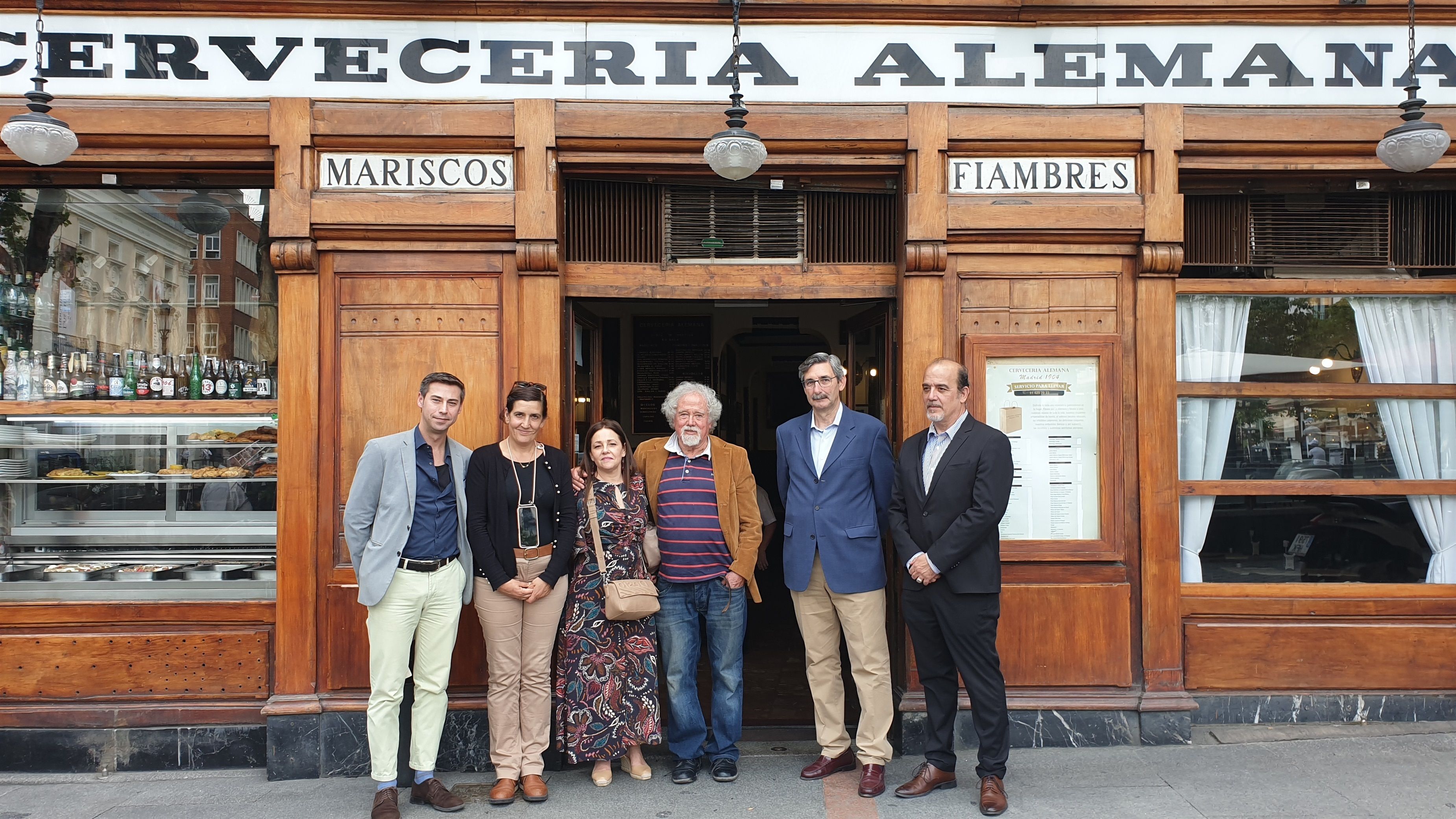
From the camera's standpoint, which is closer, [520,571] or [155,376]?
[520,571]

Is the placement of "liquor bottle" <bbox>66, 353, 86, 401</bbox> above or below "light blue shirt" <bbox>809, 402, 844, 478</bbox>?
above

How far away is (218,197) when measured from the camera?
5.32 m

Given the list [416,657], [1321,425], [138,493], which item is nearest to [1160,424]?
[1321,425]

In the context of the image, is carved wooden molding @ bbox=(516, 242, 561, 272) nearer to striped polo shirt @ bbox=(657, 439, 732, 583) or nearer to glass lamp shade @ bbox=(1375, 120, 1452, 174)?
striped polo shirt @ bbox=(657, 439, 732, 583)

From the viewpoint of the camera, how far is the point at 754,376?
1248 centimetres

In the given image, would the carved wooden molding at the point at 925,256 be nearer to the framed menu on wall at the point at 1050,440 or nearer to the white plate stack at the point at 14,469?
the framed menu on wall at the point at 1050,440

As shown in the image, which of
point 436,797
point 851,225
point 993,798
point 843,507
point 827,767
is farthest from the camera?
point 851,225

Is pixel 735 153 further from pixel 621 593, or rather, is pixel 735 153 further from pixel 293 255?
pixel 293 255

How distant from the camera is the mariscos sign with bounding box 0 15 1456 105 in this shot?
5.02 metres

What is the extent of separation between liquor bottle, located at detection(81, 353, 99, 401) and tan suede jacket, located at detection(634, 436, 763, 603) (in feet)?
10.4

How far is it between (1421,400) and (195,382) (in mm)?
7079

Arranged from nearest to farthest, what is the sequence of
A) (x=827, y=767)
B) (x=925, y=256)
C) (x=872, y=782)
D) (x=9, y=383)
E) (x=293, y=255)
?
(x=872, y=782)
(x=827, y=767)
(x=293, y=255)
(x=925, y=256)
(x=9, y=383)

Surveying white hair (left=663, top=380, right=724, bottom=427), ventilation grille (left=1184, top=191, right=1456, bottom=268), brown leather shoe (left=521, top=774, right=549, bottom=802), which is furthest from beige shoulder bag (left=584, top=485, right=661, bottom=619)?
ventilation grille (left=1184, top=191, right=1456, bottom=268)

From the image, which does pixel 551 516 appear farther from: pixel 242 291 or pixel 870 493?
pixel 242 291
